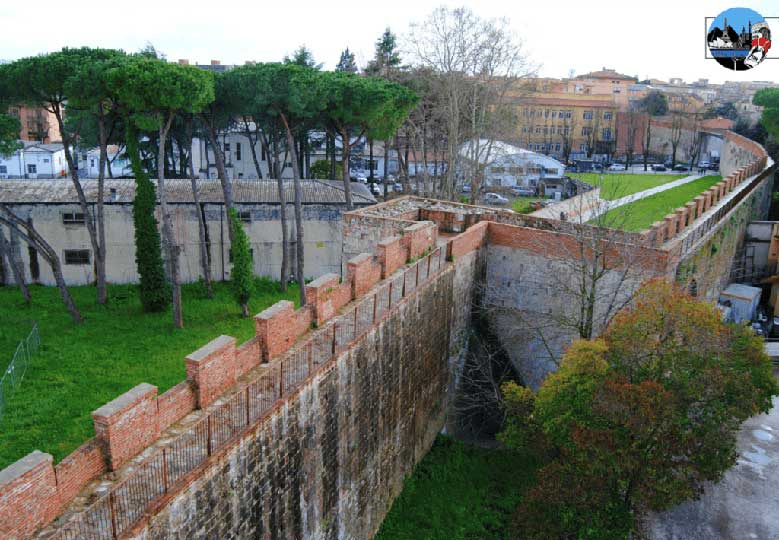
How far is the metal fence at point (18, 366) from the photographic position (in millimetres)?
15736

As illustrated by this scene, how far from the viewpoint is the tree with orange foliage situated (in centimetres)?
1075

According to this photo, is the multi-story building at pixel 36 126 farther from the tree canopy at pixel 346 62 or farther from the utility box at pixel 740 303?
the utility box at pixel 740 303

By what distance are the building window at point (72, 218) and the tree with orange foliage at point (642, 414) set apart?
754 inches

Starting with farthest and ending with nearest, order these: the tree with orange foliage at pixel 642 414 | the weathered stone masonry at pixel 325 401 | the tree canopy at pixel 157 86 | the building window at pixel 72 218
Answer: the building window at pixel 72 218
the tree canopy at pixel 157 86
the tree with orange foliage at pixel 642 414
the weathered stone masonry at pixel 325 401

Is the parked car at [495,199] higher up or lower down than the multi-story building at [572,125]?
lower down

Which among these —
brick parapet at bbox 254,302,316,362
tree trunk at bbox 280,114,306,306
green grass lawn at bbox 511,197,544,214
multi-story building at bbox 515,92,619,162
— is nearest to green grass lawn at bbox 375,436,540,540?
brick parapet at bbox 254,302,316,362

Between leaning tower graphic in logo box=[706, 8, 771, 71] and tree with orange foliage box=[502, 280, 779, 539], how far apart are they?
1012 centimetres

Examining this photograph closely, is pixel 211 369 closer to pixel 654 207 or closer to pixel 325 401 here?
pixel 325 401

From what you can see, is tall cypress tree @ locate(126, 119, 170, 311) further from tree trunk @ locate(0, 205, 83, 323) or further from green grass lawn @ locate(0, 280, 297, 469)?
tree trunk @ locate(0, 205, 83, 323)

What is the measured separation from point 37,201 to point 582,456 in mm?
21116

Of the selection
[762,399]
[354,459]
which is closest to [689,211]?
[762,399]

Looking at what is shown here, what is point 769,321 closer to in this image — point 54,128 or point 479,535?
point 479,535

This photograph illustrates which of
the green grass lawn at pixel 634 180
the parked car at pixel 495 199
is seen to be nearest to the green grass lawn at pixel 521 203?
the parked car at pixel 495 199

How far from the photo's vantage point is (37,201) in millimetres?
23953
